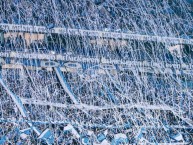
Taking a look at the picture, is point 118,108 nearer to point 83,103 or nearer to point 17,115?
point 83,103

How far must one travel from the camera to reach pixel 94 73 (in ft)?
13.4

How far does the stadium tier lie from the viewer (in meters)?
3.64

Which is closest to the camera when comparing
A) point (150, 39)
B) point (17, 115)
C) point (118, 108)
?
point (17, 115)

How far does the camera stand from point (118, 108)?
3920 millimetres

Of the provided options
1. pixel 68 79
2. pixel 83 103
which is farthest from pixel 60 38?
pixel 83 103

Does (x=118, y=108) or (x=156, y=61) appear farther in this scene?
(x=156, y=61)

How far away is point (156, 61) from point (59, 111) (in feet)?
3.80

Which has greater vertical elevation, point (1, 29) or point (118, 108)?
point (1, 29)

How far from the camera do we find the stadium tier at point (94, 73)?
3.64 meters

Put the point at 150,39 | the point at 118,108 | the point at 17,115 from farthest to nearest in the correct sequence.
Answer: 1. the point at 150,39
2. the point at 118,108
3. the point at 17,115

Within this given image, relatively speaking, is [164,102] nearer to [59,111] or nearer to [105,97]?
[105,97]

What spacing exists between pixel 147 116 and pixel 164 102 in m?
0.34

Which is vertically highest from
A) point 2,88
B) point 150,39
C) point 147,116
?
point 150,39

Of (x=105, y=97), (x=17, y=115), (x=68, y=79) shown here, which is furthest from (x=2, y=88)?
(x=105, y=97)
